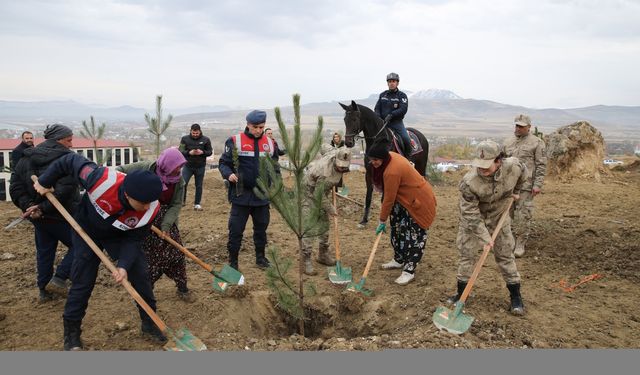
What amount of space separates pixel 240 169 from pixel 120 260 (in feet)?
5.54

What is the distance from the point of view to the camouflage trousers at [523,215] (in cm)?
536

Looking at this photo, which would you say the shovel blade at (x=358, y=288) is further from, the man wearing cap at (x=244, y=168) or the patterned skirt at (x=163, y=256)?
the patterned skirt at (x=163, y=256)

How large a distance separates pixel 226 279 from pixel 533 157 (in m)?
3.91

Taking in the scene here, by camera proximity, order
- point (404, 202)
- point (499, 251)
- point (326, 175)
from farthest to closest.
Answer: point (326, 175) → point (404, 202) → point (499, 251)

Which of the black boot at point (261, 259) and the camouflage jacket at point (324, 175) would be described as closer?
the camouflage jacket at point (324, 175)

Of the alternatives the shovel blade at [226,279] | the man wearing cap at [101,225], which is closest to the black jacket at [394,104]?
the shovel blade at [226,279]

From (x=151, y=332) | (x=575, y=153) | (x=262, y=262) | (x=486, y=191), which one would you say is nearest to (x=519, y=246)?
(x=486, y=191)

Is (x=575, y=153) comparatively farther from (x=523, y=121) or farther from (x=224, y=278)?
(x=224, y=278)

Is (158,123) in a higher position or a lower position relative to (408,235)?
higher

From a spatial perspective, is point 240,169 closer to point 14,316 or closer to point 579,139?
point 14,316

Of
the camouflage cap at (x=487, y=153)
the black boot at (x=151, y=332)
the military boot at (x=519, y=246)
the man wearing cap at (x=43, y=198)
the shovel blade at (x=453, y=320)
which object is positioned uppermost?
the camouflage cap at (x=487, y=153)

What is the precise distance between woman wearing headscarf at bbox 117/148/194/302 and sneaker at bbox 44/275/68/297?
0.94m

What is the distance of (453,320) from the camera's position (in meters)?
3.40

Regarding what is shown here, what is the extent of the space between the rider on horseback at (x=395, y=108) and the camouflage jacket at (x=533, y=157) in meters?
1.73
